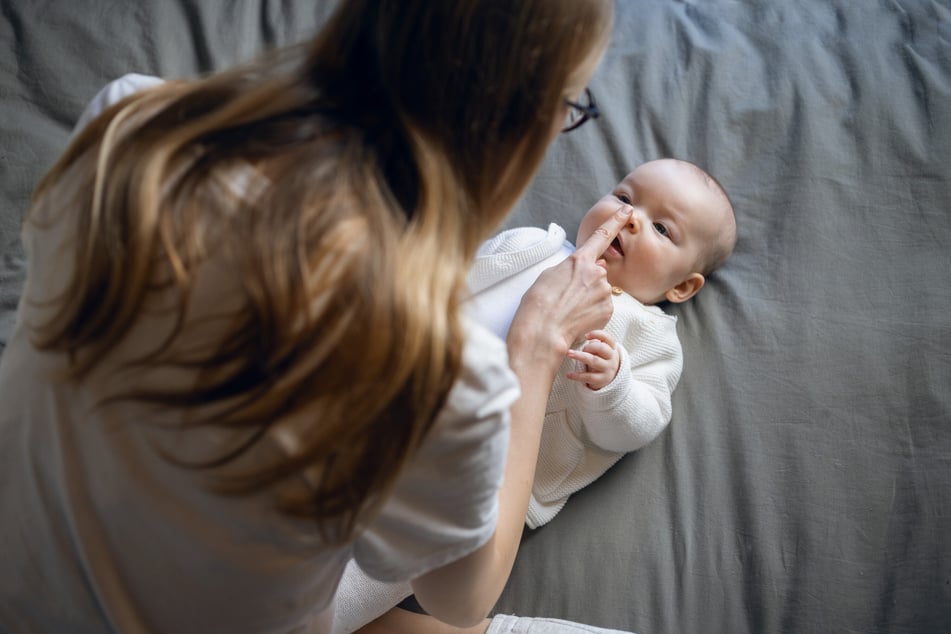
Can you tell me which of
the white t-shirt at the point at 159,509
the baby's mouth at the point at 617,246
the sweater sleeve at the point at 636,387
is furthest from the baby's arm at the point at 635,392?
the white t-shirt at the point at 159,509

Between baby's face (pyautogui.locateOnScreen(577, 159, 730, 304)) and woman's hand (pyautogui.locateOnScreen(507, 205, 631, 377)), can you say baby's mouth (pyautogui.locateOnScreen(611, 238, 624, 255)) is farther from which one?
woman's hand (pyautogui.locateOnScreen(507, 205, 631, 377))

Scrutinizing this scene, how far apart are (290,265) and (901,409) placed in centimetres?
97

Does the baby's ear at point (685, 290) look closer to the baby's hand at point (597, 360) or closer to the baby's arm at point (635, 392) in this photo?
the baby's arm at point (635, 392)

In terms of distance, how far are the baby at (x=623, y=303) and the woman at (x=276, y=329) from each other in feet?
1.43

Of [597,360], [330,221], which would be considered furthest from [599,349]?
[330,221]

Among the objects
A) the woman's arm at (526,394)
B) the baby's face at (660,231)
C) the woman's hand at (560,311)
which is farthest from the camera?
the baby's face at (660,231)

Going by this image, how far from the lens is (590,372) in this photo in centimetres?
115

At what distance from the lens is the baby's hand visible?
44.3 inches

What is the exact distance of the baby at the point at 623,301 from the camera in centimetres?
115

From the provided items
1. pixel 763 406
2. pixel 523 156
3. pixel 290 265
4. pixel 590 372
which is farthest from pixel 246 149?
pixel 763 406

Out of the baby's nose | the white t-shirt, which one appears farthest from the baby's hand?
the white t-shirt

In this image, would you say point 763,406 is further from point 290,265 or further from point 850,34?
point 290,265

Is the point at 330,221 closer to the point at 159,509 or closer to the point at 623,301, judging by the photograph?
the point at 159,509

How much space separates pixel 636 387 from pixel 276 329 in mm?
734
